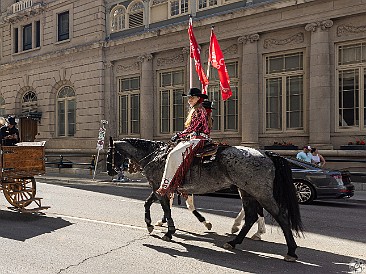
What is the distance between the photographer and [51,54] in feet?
83.9

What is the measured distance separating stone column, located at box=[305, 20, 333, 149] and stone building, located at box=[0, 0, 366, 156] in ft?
0.15

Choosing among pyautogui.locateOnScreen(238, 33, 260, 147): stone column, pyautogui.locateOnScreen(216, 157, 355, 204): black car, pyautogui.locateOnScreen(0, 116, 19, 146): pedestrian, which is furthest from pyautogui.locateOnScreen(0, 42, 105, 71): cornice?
pyautogui.locateOnScreen(216, 157, 355, 204): black car

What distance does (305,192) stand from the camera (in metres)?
11.0

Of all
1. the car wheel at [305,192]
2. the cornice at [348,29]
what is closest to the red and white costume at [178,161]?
the car wheel at [305,192]

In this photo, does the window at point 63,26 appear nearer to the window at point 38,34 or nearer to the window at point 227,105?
the window at point 38,34

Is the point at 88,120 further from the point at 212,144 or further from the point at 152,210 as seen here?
the point at 212,144

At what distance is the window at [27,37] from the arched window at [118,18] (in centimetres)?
879

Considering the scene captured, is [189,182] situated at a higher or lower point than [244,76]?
lower

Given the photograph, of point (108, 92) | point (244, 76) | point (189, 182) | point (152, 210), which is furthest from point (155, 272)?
point (108, 92)

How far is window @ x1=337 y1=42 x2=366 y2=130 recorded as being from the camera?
51.5ft

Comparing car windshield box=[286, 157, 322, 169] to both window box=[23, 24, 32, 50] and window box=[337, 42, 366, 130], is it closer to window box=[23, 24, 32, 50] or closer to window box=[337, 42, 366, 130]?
window box=[337, 42, 366, 130]

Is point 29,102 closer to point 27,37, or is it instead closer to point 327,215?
point 27,37

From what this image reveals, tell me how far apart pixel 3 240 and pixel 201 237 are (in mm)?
3565

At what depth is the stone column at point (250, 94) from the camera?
704 inches
